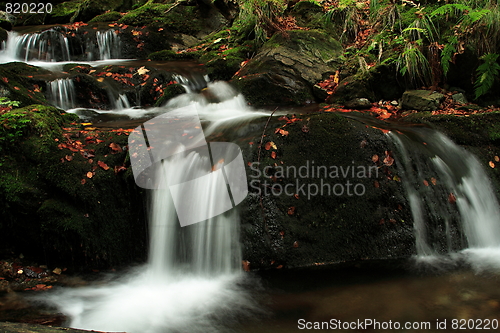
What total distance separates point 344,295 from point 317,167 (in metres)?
1.63

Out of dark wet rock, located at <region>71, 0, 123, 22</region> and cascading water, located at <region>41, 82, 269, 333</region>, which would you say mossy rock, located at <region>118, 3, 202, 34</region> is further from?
cascading water, located at <region>41, 82, 269, 333</region>

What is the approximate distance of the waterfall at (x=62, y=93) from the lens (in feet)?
23.3

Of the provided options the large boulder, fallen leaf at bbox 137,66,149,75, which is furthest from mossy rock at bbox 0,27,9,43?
the large boulder

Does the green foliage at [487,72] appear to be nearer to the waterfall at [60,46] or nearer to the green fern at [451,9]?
the green fern at [451,9]

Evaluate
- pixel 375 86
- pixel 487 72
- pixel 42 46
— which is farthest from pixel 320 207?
pixel 42 46

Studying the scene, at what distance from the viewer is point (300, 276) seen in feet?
12.6

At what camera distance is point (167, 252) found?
4160 mm

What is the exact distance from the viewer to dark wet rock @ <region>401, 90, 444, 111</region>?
6.15m

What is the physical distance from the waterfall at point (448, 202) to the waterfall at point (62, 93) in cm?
652

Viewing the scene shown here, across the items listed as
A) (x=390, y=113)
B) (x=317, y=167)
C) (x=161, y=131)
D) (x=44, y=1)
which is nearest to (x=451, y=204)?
(x=317, y=167)

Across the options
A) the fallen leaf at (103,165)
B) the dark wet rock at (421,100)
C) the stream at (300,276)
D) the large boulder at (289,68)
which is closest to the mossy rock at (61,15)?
the large boulder at (289,68)

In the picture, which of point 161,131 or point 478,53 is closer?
point 161,131

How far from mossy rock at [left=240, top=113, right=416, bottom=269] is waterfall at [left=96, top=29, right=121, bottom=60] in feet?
25.6

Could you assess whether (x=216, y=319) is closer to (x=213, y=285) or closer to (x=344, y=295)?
(x=213, y=285)
